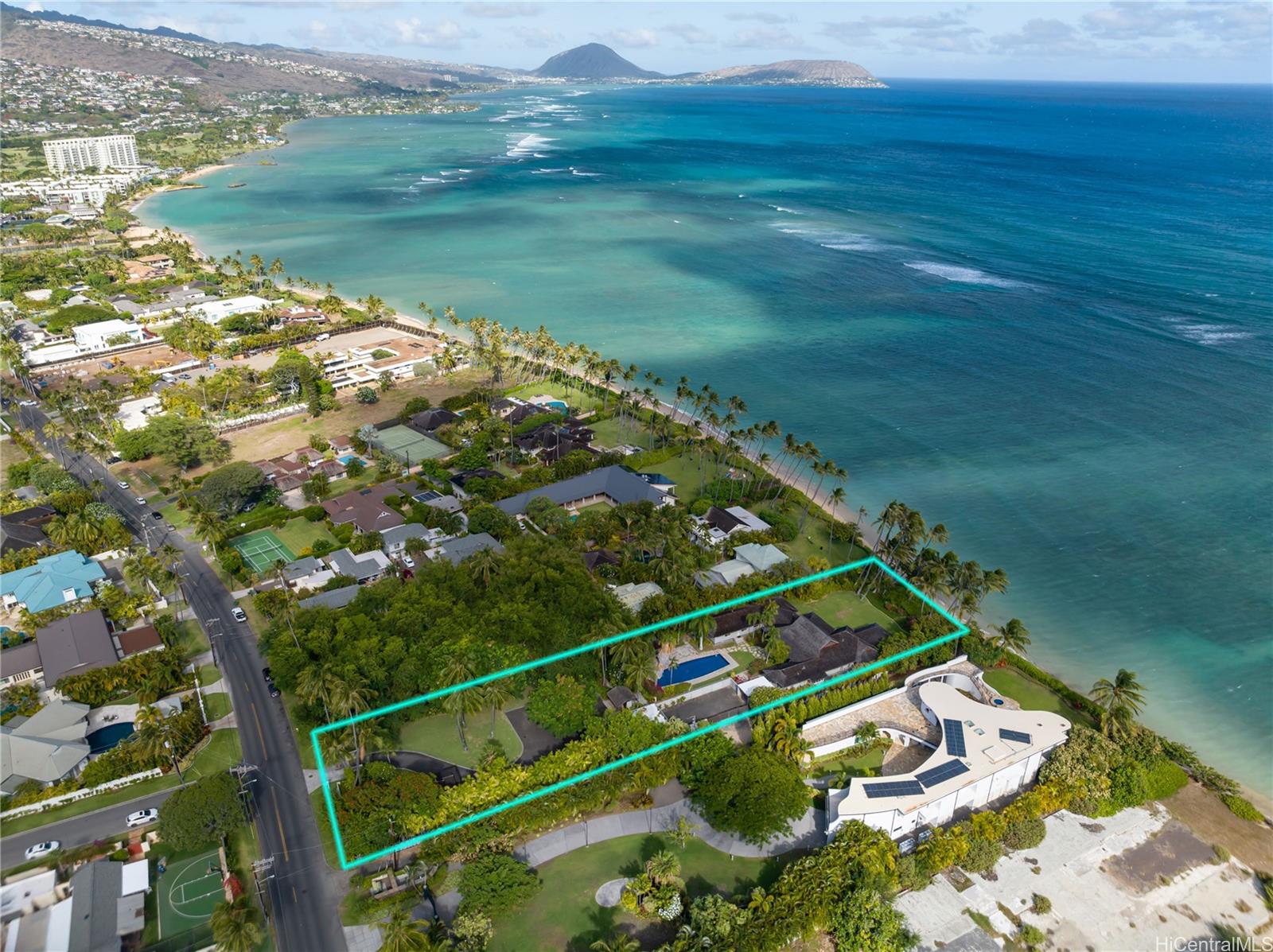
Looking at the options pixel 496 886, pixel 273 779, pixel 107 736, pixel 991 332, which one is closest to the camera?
pixel 496 886

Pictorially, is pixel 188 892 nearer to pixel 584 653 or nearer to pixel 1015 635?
pixel 584 653

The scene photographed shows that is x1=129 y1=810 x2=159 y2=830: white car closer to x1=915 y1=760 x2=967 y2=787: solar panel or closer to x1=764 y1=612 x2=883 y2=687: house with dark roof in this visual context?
x1=764 y1=612 x2=883 y2=687: house with dark roof

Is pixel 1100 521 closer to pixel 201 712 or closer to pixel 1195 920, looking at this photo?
pixel 1195 920

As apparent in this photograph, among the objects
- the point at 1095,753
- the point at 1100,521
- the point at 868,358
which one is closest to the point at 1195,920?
the point at 1095,753

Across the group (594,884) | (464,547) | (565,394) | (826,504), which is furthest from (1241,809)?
(565,394)

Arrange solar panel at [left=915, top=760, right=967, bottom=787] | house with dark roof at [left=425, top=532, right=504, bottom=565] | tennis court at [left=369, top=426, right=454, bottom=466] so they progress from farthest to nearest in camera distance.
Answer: tennis court at [left=369, top=426, right=454, bottom=466] < house with dark roof at [left=425, top=532, right=504, bottom=565] < solar panel at [left=915, top=760, right=967, bottom=787]

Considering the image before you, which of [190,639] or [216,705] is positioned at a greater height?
[190,639]

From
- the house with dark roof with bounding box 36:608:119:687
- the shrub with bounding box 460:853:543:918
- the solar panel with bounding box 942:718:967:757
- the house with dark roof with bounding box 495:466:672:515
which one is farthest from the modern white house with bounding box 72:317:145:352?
the solar panel with bounding box 942:718:967:757
